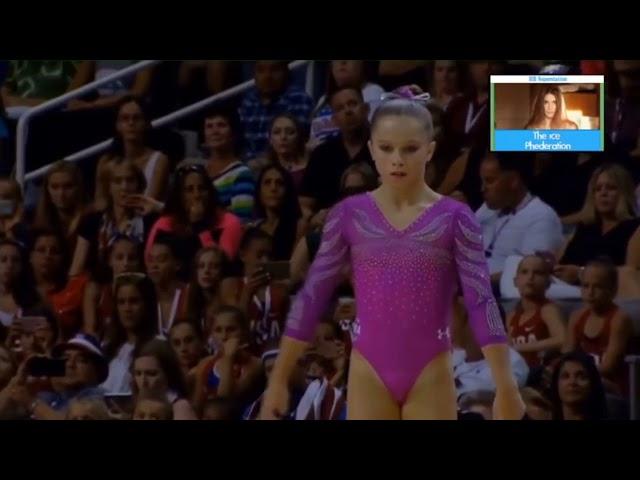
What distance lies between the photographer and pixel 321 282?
17.3 feet

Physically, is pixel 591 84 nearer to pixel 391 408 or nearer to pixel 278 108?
pixel 278 108

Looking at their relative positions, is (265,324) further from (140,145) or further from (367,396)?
(367,396)

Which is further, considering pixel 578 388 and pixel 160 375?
pixel 160 375

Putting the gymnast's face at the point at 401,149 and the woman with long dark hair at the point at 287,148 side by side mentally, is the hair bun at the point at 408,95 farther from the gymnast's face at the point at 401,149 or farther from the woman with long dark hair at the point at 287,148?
the woman with long dark hair at the point at 287,148

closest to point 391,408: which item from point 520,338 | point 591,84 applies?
point 520,338

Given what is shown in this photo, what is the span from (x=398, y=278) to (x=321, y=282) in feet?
0.88

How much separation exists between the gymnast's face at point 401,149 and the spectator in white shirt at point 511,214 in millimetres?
1878

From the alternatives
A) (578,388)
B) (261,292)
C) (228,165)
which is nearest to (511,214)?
(578,388)

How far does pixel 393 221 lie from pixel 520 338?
78.3 inches

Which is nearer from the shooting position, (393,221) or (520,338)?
(393,221)

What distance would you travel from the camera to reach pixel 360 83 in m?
7.22

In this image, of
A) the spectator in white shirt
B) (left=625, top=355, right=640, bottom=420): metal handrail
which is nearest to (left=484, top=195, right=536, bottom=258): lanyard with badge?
the spectator in white shirt
